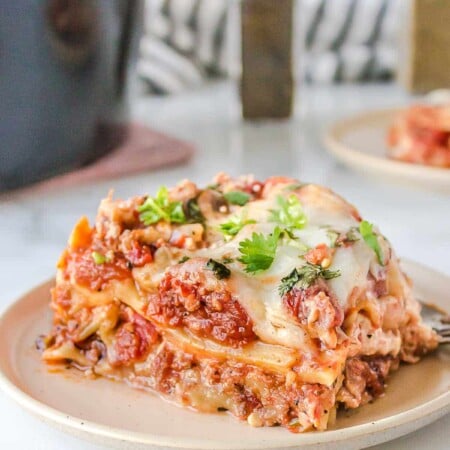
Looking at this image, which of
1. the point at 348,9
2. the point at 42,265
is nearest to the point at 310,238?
the point at 42,265

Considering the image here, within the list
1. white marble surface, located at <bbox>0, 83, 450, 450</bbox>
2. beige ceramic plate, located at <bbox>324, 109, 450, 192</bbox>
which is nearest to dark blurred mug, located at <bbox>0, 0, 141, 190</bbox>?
white marble surface, located at <bbox>0, 83, 450, 450</bbox>

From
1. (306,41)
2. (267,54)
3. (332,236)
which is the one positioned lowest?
(306,41)

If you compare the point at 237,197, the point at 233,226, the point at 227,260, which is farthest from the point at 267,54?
the point at 227,260

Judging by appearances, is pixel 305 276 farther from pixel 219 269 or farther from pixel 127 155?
pixel 127 155

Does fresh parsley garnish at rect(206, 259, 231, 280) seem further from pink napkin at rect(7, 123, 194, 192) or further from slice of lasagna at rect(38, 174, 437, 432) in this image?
pink napkin at rect(7, 123, 194, 192)

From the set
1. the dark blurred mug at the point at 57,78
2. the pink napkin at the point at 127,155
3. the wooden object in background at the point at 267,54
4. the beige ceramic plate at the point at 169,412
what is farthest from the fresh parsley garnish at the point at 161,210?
the wooden object in background at the point at 267,54

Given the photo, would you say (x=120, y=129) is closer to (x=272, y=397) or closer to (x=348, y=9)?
(x=272, y=397)
